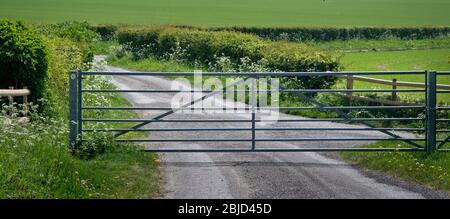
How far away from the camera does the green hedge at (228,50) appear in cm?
2922

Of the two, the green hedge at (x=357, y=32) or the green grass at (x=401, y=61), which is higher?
the green hedge at (x=357, y=32)

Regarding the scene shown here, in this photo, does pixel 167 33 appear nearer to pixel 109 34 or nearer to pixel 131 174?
pixel 109 34

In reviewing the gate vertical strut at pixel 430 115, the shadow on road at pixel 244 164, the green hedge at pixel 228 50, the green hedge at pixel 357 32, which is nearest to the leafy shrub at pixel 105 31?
the green hedge at pixel 228 50

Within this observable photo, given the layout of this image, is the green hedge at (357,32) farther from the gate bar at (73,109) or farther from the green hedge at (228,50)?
the gate bar at (73,109)

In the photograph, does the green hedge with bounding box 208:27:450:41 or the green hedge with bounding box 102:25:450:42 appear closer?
the green hedge with bounding box 208:27:450:41

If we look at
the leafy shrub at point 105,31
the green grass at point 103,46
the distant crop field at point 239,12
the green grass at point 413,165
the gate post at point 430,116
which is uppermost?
the distant crop field at point 239,12

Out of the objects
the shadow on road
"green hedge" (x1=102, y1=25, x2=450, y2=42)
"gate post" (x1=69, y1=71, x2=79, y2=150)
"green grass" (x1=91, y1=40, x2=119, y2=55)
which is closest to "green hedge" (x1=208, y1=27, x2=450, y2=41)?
"green hedge" (x1=102, y1=25, x2=450, y2=42)

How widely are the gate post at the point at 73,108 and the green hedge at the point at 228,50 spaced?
14.4m

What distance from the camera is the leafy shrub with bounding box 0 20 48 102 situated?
1905 cm

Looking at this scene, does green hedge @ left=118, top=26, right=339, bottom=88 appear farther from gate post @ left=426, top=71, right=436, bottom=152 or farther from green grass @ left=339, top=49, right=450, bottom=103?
gate post @ left=426, top=71, right=436, bottom=152

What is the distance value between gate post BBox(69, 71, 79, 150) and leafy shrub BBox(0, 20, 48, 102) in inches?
168

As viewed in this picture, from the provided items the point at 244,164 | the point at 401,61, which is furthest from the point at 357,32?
the point at 244,164
